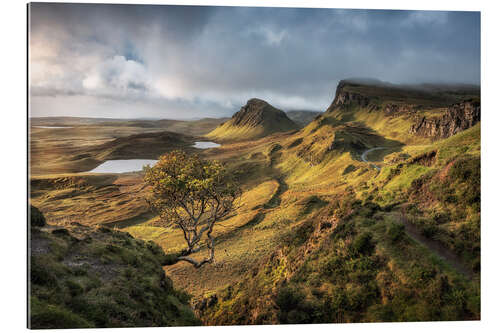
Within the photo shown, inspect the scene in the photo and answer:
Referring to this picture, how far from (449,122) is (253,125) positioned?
666 inches

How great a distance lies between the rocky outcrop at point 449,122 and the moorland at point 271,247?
0.31 m

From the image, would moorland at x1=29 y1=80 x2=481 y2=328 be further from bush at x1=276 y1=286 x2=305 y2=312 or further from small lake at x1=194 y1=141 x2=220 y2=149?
small lake at x1=194 y1=141 x2=220 y2=149

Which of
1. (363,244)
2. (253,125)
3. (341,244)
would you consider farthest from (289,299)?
(253,125)

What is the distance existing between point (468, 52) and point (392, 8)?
169 inches

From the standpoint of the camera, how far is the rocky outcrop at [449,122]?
12.5 meters

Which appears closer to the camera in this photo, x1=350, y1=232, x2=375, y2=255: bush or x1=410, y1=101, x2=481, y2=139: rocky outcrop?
x1=350, y1=232, x2=375, y2=255: bush

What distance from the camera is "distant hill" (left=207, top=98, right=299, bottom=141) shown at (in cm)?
1811

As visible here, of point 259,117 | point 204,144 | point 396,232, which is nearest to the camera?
point 396,232

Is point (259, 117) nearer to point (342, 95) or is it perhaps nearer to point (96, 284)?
Answer: point (342, 95)

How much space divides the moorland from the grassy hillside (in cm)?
4

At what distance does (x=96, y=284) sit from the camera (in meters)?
6.75

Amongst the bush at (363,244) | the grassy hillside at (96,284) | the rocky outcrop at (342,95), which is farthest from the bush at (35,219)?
the rocky outcrop at (342,95)

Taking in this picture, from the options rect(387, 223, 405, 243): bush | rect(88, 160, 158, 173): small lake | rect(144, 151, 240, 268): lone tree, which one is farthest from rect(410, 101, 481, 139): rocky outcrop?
rect(88, 160, 158, 173): small lake

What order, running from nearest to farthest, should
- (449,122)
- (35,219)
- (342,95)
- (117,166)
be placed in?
(35,219), (117,166), (342,95), (449,122)
